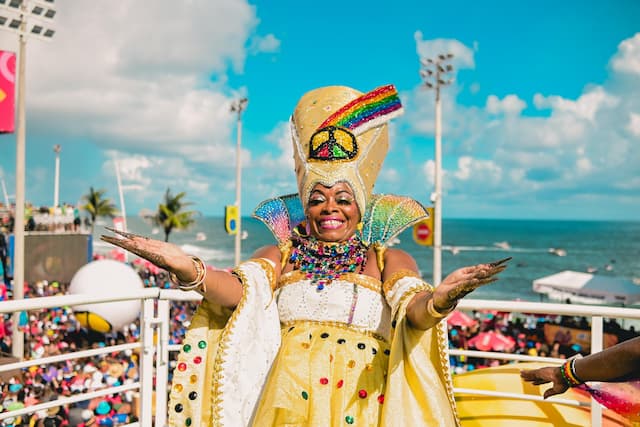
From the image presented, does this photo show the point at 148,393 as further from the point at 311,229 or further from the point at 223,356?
the point at 311,229

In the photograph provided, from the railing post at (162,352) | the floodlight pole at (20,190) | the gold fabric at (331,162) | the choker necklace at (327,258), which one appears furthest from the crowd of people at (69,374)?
the gold fabric at (331,162)

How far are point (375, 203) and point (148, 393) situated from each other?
1595 mm

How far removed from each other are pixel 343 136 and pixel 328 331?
0.99m

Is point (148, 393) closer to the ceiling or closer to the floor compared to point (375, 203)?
closer to the floor

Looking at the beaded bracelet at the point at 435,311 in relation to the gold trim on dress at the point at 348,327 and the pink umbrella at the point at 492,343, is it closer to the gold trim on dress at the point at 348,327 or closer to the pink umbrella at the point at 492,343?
the gold trim on dress at the point at 348,327

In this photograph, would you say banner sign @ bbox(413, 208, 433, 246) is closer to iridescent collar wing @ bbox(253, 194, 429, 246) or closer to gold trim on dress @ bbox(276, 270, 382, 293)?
iridescent collar wing @ bbox(253, 194, 429, 246)

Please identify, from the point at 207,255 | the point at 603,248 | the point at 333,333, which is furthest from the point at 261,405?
the point at 603,248

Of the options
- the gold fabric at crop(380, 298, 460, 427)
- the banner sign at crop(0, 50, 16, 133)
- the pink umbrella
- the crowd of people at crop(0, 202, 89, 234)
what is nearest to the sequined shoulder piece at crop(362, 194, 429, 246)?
the gold fabric at crop(380, 298, 460, 427)

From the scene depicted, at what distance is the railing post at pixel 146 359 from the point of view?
2.71m

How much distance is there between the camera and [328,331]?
8.32 feet

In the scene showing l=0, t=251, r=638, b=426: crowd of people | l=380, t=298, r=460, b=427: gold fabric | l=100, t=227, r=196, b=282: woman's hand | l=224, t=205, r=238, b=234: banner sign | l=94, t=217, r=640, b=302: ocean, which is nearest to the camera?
l=100, t=227, r=196, b=282: woman's hand

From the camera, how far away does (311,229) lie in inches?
112

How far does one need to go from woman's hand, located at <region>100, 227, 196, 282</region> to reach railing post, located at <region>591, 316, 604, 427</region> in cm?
190

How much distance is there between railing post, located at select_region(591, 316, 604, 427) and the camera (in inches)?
98.6
